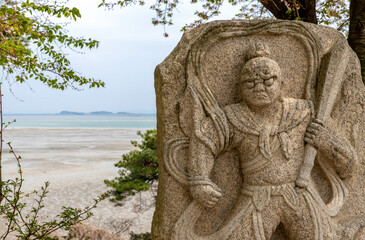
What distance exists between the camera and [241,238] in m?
2.92

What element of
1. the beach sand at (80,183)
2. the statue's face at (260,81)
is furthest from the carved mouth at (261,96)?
the beach sand at (80,183)

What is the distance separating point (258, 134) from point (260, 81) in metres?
0.42

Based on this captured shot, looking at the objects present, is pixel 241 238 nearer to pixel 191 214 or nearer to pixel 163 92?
pixel 191 214

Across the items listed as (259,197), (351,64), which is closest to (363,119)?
(351,64)

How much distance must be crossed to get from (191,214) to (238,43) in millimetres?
1466

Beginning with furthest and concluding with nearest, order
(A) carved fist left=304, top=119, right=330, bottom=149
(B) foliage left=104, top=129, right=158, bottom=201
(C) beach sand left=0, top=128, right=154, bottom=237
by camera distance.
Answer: (C) beach sand left=0, top=128, right=154, bottom=237, (B) foliage left=104, top=129, right=158, bottom=201, (A) carved fist left=304, top=119, right=330, bottom=149

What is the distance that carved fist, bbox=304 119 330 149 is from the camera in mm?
3029

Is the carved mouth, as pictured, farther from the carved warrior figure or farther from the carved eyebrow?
the carved eyebrow

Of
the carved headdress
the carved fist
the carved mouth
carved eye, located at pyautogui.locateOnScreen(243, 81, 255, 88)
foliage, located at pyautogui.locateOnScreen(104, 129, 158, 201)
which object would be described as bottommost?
foliage, located at pyautogui.locateOnScreen(104, 129, 158, 201)

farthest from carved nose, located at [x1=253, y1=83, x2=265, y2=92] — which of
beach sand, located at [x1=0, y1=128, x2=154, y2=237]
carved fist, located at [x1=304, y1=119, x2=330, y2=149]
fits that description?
beach sand, located at [x1=0, y1=128, x2=154, y2=237]

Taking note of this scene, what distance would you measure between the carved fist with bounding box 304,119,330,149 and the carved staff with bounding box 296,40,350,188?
40 mm

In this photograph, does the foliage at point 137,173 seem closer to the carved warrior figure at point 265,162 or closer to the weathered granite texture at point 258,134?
the weathered granite texture at point 258,134

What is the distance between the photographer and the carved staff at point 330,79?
3102mm

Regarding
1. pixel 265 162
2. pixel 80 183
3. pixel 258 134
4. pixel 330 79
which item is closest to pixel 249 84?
pixel 258 134
